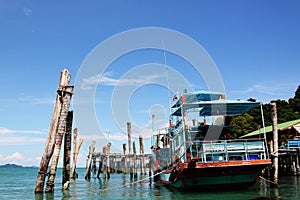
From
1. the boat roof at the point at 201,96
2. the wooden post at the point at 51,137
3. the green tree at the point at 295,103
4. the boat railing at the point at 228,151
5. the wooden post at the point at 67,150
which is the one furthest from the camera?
the green tree at the point at 295,103

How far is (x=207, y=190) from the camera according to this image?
18906 millimetres

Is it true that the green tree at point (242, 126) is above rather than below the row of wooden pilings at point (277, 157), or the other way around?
above

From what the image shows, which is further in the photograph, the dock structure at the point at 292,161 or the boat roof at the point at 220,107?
the dock structure at the point at 292,161

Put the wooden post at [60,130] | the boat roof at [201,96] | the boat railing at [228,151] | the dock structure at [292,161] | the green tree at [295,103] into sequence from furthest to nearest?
the green tree at [295,103] → the dock structure at [292,161] → the boat roof at [201,96] → the boat railing at [228,151] → the wooden post at [60,130]

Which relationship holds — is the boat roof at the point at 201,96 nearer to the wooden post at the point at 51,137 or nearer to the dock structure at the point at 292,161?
the wooden post at the point at 51,137

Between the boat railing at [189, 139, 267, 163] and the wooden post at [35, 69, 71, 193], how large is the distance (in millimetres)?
7465

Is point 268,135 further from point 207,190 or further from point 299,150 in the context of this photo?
point 207,190

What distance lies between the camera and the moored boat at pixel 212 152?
1731 cm

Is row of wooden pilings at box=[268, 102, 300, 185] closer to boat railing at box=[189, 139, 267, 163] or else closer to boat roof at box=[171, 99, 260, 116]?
boat roof at box=[171, 99, 260, 116]

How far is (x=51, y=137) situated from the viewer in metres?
17.1

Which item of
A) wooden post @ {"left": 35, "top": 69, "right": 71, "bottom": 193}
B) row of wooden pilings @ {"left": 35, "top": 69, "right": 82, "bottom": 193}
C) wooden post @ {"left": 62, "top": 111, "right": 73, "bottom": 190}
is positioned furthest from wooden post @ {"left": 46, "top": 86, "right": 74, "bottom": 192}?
wooden post @ {"left": 62, "top": 111, "right": 73, "bottom": 190}

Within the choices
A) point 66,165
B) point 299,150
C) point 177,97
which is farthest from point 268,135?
point 66,165

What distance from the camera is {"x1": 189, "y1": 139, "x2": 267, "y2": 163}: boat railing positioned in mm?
17641

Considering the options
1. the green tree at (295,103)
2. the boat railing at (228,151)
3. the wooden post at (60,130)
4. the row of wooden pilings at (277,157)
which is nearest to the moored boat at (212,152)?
the boat railing at (228,151)
